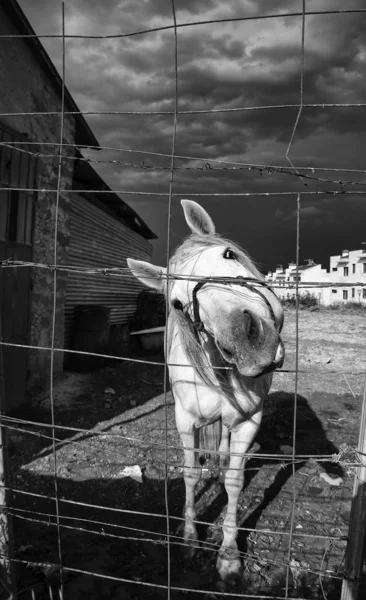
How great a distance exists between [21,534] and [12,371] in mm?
2953

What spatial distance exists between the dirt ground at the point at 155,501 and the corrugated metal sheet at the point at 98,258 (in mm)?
2725

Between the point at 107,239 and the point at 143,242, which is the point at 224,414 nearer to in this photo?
the point at 107,239

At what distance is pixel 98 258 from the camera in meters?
10.3

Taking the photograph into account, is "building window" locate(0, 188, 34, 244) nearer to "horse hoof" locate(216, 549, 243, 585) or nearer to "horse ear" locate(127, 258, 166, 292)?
"horse ear" locate(127, 258, 166, 292)

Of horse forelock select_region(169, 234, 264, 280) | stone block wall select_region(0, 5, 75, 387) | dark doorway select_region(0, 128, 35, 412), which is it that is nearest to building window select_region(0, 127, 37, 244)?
dark doorway select_region(0, 128, 35, 412)

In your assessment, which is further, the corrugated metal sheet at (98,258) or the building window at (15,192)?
the corrugated metal sheet at (98,258)

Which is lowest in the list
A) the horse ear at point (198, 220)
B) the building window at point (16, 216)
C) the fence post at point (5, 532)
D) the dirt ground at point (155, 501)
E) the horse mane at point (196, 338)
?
the dirt ground at point (155, 501)

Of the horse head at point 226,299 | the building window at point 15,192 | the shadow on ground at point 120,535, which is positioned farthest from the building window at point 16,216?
the horse head at point 226,299

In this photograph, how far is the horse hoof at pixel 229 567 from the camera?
233 cm

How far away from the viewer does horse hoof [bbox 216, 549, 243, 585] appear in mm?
2334

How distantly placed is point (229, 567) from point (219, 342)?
4.89ft

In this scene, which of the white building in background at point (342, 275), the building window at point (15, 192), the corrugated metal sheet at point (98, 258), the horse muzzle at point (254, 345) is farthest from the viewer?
the white building in background at point (342, 275)

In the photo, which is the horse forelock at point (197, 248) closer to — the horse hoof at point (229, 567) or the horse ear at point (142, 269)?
the horse ear at point (142, 269)

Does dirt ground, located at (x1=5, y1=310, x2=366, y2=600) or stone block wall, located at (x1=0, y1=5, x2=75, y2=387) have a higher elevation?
stone block wall, located at (x1=0, y1=5, x2=75, y2=387)
